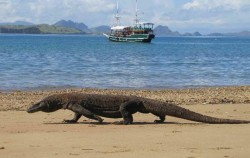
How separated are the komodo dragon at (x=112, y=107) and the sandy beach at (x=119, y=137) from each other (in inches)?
9.1

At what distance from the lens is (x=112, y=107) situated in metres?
13.2

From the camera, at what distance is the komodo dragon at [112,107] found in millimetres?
12992

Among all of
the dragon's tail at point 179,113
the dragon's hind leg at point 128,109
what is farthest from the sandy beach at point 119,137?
the dragon's hind leg at point 128,109

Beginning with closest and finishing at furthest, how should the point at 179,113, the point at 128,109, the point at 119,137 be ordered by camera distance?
the point at 119,137
the point at 179,113
the point at 128,109

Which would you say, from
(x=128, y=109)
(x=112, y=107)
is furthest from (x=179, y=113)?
(x=112, y=107)

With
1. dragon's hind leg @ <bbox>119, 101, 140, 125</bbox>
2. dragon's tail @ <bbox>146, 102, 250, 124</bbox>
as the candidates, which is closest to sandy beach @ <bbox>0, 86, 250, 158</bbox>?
dragon's tail @ <bbox>146, 102, 250, 124</bbox>

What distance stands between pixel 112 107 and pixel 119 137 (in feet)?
8.77

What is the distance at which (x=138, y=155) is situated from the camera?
8547 mm

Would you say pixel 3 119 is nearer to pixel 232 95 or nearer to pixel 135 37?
pixel 232 95

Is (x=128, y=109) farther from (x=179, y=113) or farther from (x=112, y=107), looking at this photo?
(x=179, y=113)

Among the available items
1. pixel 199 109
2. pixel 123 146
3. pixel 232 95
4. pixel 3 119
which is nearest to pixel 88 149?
pixel 123 146

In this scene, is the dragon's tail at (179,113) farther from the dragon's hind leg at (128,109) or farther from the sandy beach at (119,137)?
the dragon's hind leg at (128,109)

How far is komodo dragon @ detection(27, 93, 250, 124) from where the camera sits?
13.0 m

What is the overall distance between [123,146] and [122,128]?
266 cm
